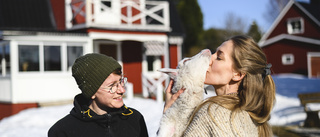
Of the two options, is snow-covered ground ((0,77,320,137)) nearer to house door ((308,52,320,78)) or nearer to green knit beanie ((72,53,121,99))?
green knit beanie ((72,53,121,99))

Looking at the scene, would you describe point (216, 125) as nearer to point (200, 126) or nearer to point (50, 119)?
point (200, 126)

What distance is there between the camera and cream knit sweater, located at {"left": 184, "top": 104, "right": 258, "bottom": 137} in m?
1.74

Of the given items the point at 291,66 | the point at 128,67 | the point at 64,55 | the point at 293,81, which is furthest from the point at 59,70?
the point at 291,66

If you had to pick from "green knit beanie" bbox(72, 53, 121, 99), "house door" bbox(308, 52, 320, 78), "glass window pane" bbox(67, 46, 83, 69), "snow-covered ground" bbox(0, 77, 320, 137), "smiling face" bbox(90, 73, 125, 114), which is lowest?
"snow-covered ground" bbox(0, 77, 320, 137)

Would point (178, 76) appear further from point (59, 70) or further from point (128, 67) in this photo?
point (128, 67)

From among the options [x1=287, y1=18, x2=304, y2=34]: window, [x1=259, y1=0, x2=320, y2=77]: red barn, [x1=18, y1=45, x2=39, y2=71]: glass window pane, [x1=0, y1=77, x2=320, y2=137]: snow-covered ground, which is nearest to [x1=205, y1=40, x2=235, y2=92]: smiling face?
[x1=0, y1=77, x2=320, y2=137]: snow-covered ground

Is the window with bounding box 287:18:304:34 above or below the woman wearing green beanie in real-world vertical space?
above

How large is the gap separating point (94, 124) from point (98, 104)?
140mm

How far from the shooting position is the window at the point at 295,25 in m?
26.8

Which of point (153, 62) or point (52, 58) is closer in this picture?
point (52, 58)

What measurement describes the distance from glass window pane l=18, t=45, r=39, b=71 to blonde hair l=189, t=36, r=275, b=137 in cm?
1116

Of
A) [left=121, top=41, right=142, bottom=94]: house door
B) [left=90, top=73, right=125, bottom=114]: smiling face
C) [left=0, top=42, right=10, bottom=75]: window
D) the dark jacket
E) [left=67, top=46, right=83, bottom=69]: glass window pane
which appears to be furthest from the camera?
[left=121, top=41, right=142, bottom=94]: house door

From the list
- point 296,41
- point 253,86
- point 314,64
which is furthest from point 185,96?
point 296,41

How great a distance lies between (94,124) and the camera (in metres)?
2.26
